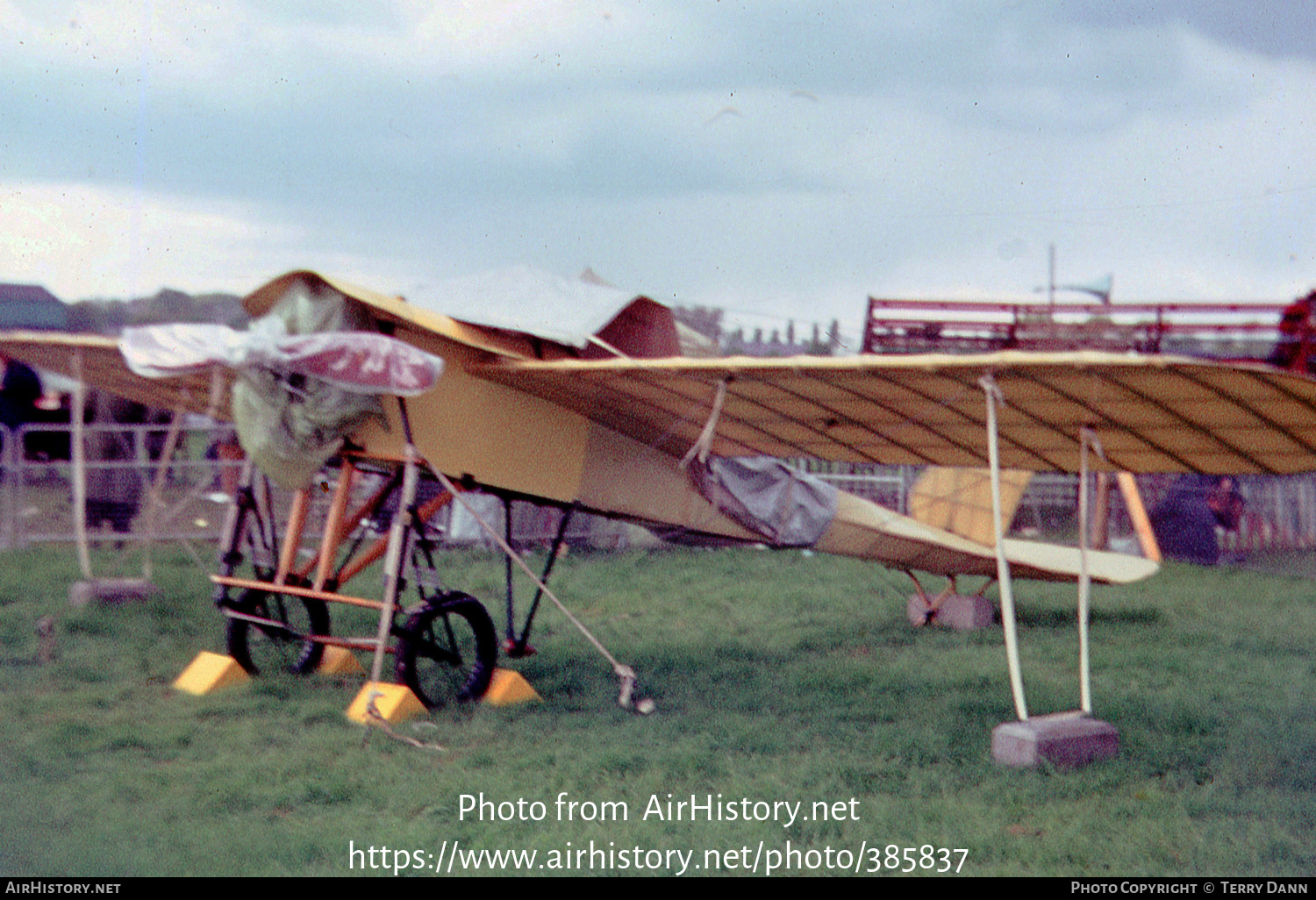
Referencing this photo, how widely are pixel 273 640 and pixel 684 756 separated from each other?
397 cm

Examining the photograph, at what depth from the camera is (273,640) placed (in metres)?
7.93

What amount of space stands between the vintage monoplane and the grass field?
0.57 m

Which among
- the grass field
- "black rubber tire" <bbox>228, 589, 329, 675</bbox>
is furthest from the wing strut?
"black rubber tire" <bbox>228, 589, 329, 675</bbox>

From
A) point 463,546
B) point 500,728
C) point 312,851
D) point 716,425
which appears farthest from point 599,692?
point 463,546

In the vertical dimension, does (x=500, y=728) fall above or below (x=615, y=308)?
below

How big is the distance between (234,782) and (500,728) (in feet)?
5.17

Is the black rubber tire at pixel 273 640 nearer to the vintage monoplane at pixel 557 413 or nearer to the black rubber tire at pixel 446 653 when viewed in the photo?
the vintage monoplane at pixel 557 413

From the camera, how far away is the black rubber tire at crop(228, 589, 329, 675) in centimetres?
665

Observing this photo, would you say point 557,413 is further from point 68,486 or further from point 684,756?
point 68,486

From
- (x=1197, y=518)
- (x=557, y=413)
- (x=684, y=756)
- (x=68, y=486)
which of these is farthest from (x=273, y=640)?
(x=1197, y=518)

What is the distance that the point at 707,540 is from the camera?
8.51 m

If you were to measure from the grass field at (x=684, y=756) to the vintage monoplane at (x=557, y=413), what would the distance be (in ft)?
1.87

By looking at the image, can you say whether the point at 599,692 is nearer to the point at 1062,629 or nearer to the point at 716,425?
Result: the point at 716,425

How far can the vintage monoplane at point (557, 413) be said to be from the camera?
5195mm
